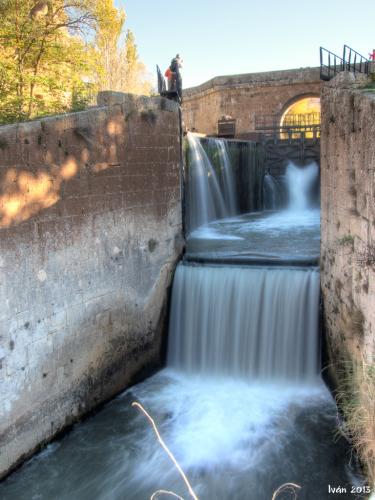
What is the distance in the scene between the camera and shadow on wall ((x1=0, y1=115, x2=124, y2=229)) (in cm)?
492

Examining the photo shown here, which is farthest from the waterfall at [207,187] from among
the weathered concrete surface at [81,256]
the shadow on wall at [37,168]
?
the shadow on wall at [37,168]

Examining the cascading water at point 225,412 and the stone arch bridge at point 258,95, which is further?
the stone arch bridge at point 258,95

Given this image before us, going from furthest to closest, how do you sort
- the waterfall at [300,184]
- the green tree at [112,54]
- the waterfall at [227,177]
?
the green tree at [112,54] < the waterfall at [300,184] < the waterfall at [227,177]

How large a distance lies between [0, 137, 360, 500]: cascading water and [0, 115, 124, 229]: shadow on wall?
259cm

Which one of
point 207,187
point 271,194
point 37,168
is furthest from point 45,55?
point 271,194

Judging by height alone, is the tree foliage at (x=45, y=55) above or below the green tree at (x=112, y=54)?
below

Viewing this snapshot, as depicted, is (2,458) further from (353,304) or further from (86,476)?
(353,304)

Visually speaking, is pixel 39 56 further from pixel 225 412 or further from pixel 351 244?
pixel 225 412

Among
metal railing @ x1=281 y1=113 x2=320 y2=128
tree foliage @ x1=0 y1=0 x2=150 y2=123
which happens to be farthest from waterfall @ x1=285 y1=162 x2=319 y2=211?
tree foliage @ x1=0 y1=0 x2=150 y2=123

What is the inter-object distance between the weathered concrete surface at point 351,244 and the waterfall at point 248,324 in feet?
1.32

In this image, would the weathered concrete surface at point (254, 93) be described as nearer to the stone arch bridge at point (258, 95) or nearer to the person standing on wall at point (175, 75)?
the stone arch bridge at point (258, 95)

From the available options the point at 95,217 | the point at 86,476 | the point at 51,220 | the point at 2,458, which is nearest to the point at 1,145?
the point at 51,220

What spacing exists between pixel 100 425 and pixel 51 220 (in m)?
2.59

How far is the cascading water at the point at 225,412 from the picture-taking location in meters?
4.96
